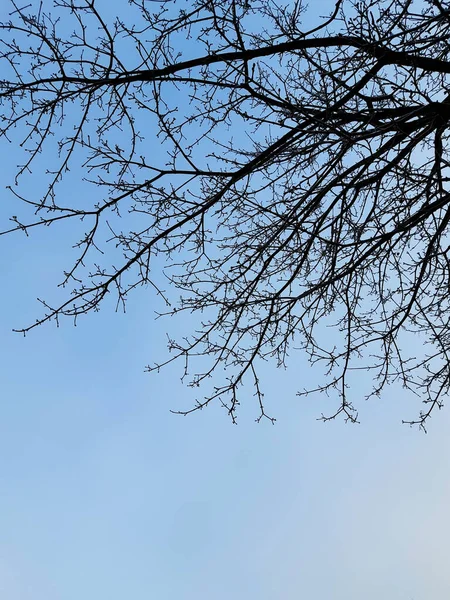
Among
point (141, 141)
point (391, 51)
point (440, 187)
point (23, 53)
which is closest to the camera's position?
point (391, 51)

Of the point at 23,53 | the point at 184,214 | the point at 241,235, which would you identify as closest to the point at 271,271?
the point at 241,235

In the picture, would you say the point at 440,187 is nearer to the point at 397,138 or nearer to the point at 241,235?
the point at 397,138

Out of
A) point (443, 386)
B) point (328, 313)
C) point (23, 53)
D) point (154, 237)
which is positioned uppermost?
point (23, 53)

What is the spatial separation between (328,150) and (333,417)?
2.17 m

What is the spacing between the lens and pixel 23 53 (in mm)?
4125

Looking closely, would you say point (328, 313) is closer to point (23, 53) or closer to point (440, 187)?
point (440, 187)

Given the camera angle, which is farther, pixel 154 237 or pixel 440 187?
pixel 440 187

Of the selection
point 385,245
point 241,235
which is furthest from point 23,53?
point 385,245

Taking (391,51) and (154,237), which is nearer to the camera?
(391,51)

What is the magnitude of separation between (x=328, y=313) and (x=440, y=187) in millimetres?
1429

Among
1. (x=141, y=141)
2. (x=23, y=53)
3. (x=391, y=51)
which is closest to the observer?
(x=391, y=51)

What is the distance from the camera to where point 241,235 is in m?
4.97

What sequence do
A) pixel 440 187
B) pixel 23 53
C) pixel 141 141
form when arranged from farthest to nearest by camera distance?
pixel 440 187, pixel 141 141, pixel 23 53

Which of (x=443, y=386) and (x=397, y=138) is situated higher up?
(x=397, y=138)
